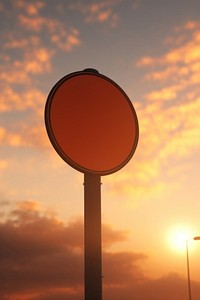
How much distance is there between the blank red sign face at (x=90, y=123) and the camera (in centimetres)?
288

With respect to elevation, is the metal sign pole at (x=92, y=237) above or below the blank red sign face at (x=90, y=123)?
below

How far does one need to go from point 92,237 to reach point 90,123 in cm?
70

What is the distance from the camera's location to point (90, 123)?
297cm

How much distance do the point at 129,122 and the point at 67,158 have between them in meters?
0.58

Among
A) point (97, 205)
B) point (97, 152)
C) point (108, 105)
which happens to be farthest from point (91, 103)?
point (97, 205)

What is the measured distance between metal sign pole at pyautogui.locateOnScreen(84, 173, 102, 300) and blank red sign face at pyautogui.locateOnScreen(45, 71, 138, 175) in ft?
0.32

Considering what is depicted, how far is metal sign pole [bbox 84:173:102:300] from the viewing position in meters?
2.67

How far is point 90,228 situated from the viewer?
279 cm

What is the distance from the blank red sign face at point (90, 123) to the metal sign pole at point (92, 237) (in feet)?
0.32

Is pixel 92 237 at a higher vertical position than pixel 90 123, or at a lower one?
lower

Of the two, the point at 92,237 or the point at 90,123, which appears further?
the point at 90,123

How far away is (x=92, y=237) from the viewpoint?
276cm

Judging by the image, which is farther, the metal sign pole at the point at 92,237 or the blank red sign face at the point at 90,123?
the blank red sign face at the point at 90,123

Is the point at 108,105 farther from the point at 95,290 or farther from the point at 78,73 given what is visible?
the point at 95,290
